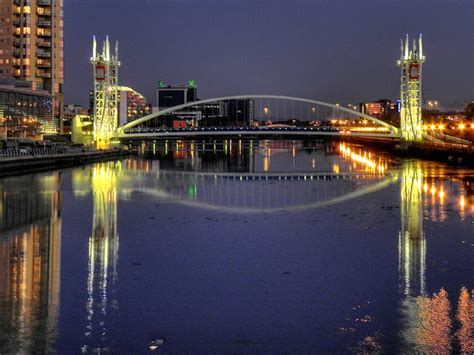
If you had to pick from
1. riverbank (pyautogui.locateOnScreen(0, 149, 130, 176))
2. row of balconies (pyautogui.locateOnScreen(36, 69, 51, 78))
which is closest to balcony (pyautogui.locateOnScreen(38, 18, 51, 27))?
row of balconies (pyautogui.locateOnScreen(36, 69, 51, 78))

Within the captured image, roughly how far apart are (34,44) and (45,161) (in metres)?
38.6

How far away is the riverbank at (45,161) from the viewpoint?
34.0m

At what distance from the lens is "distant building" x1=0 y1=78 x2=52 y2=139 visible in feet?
201

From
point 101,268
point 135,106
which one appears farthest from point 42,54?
point 135,106

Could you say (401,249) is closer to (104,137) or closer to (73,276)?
(73,276)

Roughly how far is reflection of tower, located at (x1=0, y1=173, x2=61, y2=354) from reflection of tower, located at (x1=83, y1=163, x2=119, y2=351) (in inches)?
17.6

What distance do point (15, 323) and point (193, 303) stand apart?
2268 millimetres

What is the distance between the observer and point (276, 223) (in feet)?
58.4

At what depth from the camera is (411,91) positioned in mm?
66938

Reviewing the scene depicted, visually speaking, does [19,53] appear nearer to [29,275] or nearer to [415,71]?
[415,71]

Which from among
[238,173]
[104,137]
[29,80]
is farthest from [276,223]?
[29,80]

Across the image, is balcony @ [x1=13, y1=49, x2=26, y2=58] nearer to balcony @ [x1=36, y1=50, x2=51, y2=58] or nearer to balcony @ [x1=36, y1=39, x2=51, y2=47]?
balcony @ [x1=36, y1=50, x2=51, y2=58]

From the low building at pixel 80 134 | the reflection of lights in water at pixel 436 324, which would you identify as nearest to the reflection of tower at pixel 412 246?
the reflection of lights in water at pixel 436 324

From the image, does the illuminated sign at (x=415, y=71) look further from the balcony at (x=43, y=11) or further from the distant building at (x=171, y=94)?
the distant building at (x=171, y=94)
